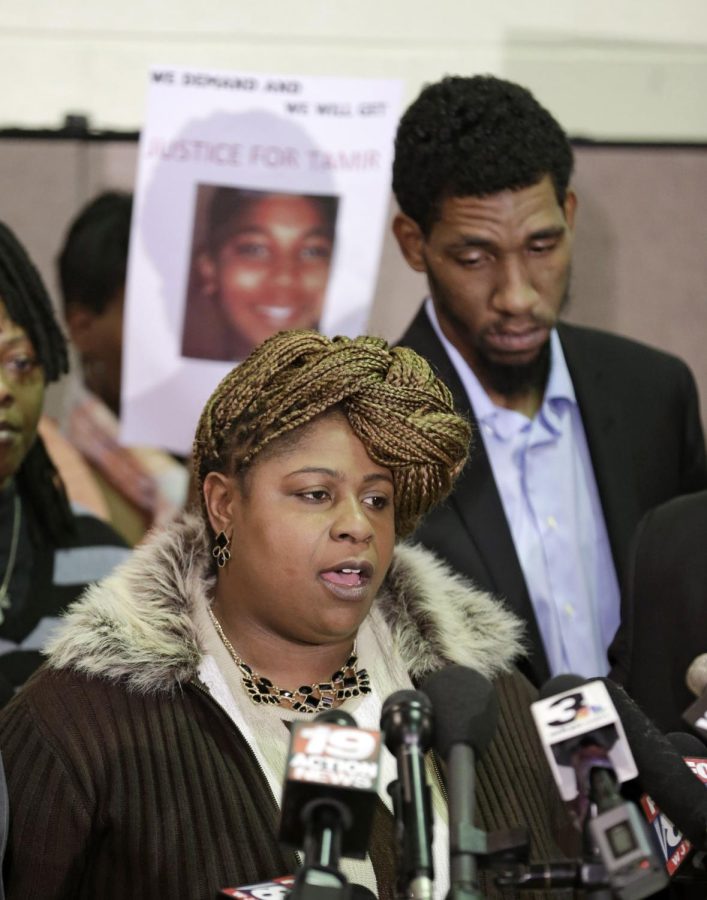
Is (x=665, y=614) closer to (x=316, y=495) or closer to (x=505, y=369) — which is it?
(x=505, y=369)

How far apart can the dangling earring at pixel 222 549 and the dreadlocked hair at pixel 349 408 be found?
11 cm

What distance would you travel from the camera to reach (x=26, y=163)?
12.2 ft

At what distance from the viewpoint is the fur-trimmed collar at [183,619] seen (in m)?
2.34

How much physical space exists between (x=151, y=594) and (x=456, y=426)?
1.95ft

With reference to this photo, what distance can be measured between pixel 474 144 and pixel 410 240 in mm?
338

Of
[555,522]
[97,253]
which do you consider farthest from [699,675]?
[97,253]

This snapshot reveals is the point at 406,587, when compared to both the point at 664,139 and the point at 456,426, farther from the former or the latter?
the point at 664,139

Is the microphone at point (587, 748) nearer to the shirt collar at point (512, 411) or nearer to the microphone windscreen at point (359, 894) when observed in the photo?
the microphone windscreen at point (359, 894)

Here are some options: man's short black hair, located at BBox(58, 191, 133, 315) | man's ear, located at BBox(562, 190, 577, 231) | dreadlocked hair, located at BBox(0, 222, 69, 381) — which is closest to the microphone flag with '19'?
man's ear, located at BBox(562, 190, 577, 231)

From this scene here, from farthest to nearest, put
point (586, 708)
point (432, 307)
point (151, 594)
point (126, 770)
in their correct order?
point (432, 307)
point (151, 594)
point (126, 770)
point (586, 708)

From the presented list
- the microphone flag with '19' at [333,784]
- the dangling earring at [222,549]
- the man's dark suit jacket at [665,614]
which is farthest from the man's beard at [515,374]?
the microphone flag with '19' at [333,784]

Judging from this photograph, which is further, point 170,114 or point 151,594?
point 170,114

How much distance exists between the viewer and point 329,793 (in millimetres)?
1496

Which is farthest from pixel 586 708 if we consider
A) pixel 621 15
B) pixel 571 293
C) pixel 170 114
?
pixel 621 15
